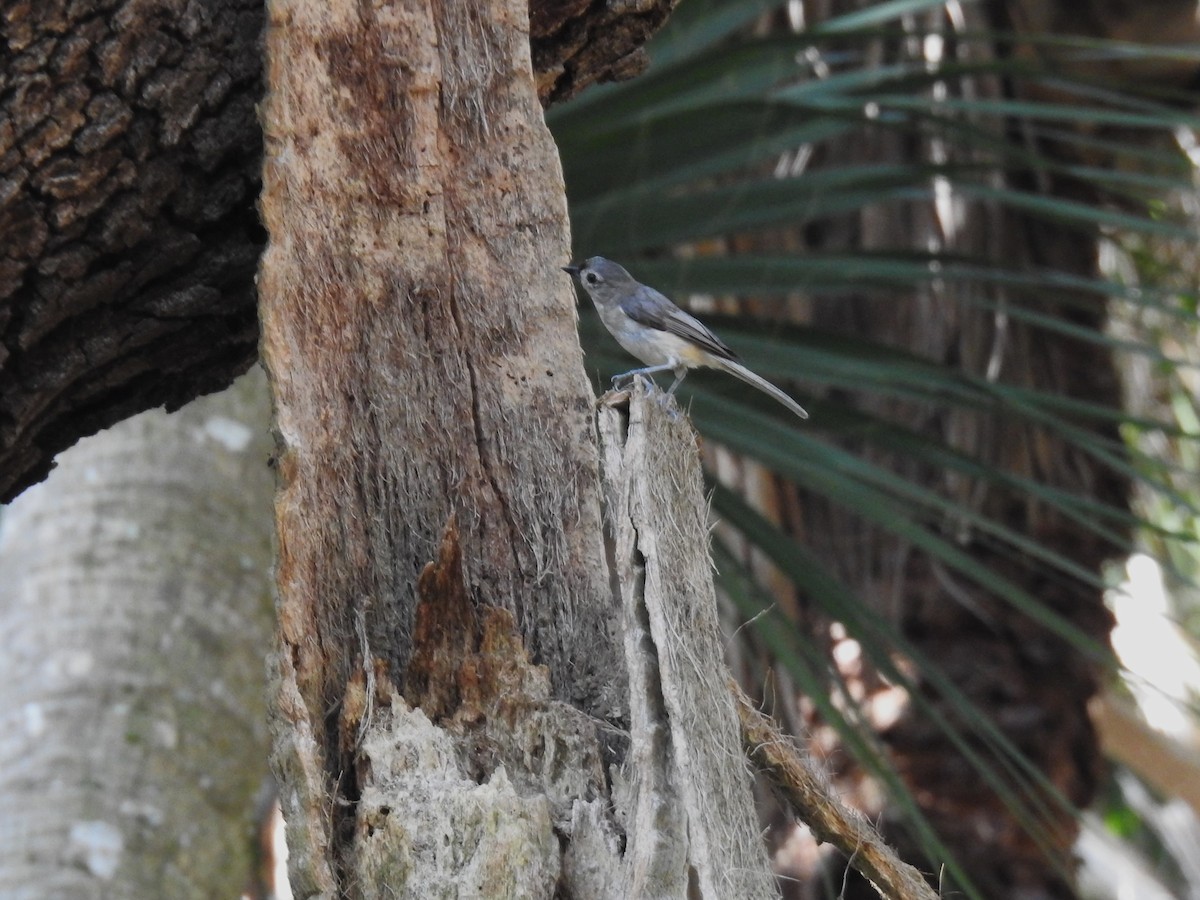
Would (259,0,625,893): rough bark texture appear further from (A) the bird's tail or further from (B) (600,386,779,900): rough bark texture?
(A) the bird's tail

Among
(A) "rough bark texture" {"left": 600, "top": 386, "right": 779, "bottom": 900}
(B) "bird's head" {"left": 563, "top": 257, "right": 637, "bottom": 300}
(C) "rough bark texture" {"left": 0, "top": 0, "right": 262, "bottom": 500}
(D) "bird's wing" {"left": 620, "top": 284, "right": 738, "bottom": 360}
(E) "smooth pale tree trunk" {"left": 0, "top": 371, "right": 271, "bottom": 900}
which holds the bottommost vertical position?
(E) "smooth pale tree trunk" {"left": 0, "top": 371, "right": 271, "bottom": 900}

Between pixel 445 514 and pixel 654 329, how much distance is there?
100cm

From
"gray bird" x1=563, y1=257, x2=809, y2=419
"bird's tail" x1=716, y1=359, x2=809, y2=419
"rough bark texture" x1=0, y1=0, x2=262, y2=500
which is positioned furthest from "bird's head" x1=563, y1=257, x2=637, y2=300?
"rough bark texture" x1=0, y1=0, x2=262, y2=500

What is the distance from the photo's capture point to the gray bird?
266cm

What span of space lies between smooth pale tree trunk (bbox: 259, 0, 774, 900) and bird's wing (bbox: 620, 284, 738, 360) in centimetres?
72

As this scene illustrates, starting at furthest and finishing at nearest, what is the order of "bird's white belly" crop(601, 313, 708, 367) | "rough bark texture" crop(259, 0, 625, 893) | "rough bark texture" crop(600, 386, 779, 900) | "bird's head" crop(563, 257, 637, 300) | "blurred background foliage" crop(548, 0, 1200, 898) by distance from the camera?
"blurred background foliage" crop(548, 0, 1200, 898), "bird's head" crop(563, 257, 637, 300), "bird's white belly" crop(601, 313, 708, 367), "rough bark texture" crop(259, 0, 625, 893), "rough bark texture" crop(600, 386, 779, 900)

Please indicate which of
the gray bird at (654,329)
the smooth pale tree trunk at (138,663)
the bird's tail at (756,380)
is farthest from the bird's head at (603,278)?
the smooth pale tree trunk at (138,663)

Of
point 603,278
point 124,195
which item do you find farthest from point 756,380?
point 124,195

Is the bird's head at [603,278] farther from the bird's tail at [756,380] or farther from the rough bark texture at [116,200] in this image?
the rough bark texture at [116,200]

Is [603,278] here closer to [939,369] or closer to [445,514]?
[939,369]

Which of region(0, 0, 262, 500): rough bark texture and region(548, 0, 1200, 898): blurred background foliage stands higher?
region(0, 0, 262, 500): rough bark texture

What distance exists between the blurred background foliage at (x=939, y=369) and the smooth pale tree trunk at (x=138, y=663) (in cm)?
100

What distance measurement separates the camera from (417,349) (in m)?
1.92

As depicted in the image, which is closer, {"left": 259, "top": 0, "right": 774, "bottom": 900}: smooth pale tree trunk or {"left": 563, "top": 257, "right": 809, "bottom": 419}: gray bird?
{"left": 259, "top": 0, "right": 774, "bottom": 900}: smooth pale tree trunk
